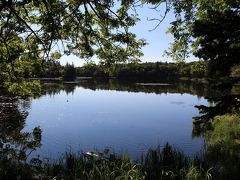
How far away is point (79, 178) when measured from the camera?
354 inches

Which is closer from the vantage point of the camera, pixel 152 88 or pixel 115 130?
pixel 115 130

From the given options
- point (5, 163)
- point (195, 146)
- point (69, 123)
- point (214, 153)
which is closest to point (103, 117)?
point (69, 123)

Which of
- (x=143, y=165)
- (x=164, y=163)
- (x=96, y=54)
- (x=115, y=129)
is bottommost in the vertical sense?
(x=115, y=129)

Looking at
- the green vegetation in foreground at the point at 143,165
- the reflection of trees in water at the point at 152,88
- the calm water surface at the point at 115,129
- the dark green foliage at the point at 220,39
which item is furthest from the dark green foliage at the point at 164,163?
the reflection of trees in water at the point at 152,88

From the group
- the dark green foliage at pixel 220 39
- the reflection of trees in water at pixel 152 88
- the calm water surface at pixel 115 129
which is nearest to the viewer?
the dark green foliage at pixel 220 39

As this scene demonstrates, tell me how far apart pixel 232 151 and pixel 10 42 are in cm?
1210

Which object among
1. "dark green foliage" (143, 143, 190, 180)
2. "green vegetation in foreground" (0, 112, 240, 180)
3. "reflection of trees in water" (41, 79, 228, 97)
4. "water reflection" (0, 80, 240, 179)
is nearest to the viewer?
"green vegetation in foreground" (0, 112, 240, 180)

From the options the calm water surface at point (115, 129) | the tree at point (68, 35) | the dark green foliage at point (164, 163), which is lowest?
the calm water surface at point (115, 129)

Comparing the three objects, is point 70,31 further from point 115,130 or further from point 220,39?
point 115,130

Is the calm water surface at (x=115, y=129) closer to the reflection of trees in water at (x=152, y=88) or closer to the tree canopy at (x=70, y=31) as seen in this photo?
the tree canopy at (x=70, y=31)

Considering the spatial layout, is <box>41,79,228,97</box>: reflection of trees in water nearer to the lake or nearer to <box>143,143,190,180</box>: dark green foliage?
the lake

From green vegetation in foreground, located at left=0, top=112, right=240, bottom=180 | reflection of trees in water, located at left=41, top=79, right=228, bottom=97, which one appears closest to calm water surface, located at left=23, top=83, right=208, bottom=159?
green vegetation in foreground, located at left=0, top=112, right=240, bottom=180

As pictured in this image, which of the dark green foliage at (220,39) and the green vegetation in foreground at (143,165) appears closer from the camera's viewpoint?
the green vegetation in foreground at (143,165)

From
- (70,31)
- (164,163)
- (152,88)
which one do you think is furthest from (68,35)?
(152,88)
